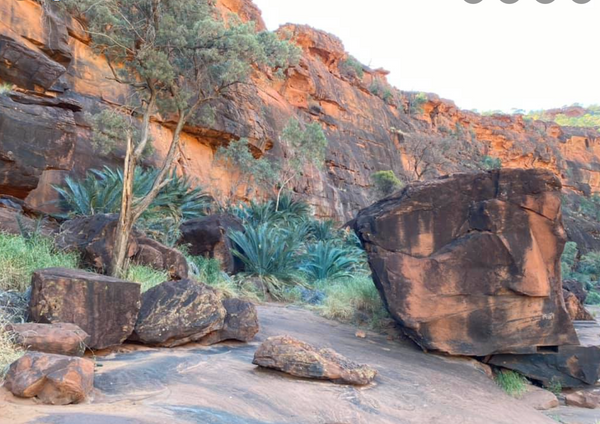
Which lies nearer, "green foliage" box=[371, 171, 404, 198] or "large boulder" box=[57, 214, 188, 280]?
"large boulder" box=[57, 214, 188, 280]

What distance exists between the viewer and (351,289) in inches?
376

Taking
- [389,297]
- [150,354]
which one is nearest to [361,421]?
[150,354]

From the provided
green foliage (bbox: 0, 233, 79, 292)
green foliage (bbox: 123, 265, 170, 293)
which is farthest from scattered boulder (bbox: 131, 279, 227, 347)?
green foliage (bbox: 0, 233, 79, 292)

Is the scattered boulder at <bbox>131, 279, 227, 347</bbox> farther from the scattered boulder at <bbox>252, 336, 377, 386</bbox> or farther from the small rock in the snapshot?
the small rock

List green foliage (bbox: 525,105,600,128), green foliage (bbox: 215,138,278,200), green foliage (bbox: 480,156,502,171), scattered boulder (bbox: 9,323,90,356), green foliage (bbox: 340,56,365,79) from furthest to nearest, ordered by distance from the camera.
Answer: green foliage (bbox: 525,105,600,128) < green foliage (bbox: 480,156,502,171) < green foliage (bbox: 340,56,365,79) < green foliage (bbox: 215,138,278,200) < scattered boulder (bbox: 9,323,90,356)

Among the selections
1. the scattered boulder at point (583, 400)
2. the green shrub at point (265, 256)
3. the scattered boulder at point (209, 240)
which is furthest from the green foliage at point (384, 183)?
the scattered boulder at point (583, 400)

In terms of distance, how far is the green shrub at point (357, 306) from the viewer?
8867mm

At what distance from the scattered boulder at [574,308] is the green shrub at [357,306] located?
474 cm

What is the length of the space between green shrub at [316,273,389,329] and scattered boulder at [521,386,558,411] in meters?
2.53

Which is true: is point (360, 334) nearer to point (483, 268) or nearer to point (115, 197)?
point (483, 268)

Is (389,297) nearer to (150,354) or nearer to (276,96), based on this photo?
(150,354)

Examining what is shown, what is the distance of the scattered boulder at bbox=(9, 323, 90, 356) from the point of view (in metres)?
3.91

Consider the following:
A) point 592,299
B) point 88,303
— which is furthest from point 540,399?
point 592,299

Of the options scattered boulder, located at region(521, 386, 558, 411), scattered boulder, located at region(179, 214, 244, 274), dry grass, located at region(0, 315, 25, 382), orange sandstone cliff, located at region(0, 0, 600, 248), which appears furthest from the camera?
scattered boulder, located at region(179, 214, 244, 274)
